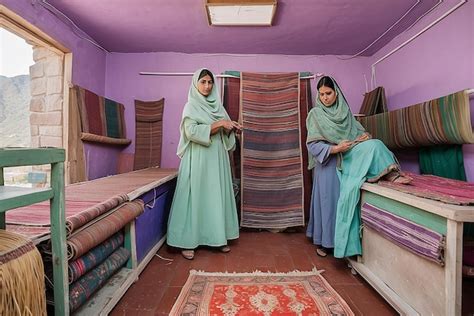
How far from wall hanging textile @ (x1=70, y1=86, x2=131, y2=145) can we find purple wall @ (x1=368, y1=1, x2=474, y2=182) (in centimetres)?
324

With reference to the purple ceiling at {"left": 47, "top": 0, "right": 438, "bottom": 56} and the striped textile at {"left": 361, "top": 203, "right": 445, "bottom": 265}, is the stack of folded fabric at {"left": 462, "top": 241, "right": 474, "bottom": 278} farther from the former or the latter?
the purple ceiling at {"left": 47, "top": 0, "right": 438, "bottom": 56}

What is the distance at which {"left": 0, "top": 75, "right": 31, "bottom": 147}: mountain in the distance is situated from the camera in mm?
2213

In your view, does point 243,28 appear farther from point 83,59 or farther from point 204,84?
point 83,59

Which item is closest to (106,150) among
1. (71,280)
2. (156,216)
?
(156,216)

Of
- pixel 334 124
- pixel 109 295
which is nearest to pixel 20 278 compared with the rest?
pixel 109 295

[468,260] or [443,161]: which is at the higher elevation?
[443,161]

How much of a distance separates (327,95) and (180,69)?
200 cm

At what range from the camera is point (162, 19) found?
247cm

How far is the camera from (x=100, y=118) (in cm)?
→ 286

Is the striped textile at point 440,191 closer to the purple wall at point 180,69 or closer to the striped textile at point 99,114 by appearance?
the purple wall at point 180,69

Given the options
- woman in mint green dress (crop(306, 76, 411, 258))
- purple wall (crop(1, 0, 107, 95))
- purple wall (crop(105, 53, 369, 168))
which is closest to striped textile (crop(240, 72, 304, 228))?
woman in mint green dress (crop(306, 76, 411, 258))

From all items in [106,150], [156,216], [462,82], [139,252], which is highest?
[462,82]

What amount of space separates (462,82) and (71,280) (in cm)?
284

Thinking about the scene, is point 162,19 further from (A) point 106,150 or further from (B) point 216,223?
(B) point 216,223
